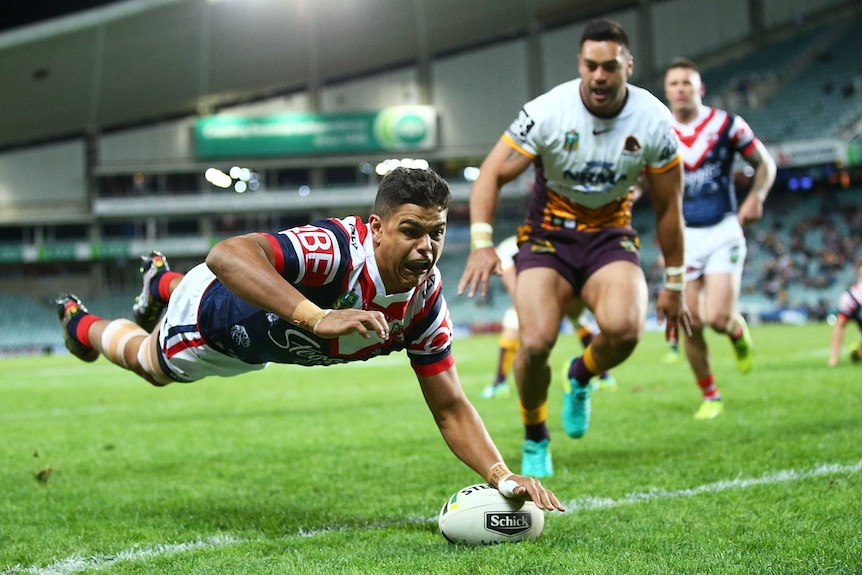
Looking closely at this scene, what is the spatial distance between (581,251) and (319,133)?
144 feet

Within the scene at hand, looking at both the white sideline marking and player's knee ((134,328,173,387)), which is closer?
the white sideline marking

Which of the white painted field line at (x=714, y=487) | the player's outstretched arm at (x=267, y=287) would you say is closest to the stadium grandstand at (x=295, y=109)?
the white painted field line at (x=714, y=487)

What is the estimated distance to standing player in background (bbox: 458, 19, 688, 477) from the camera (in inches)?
206

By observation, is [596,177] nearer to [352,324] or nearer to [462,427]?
[462,427]

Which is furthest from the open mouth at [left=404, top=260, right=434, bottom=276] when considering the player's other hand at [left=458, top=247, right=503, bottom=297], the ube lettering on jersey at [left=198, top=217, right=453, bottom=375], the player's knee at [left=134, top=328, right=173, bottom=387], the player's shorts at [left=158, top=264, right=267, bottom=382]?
the player's knee at [left=134, top=328, right=173, bottom=387]

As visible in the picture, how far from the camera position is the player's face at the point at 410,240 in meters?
3.38

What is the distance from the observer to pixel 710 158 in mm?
7906

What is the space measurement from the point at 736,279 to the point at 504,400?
9.98ft

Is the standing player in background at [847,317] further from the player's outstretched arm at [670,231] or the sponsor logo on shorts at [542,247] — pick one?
the sponsor logo on shorts at [542,247]

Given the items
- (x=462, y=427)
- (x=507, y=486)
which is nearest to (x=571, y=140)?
(x=462, y=427)

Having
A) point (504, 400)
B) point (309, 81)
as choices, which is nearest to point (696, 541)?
point (504, 400)

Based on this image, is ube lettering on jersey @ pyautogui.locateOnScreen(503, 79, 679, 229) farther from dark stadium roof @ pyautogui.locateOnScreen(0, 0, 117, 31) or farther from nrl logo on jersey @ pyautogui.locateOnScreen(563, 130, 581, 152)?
dark stadium roof @ pyautogui.locateOnScreen(0, 0, 117, 31)

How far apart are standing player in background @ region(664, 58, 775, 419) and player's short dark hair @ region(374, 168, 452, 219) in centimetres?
470

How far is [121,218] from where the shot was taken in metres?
49.5
